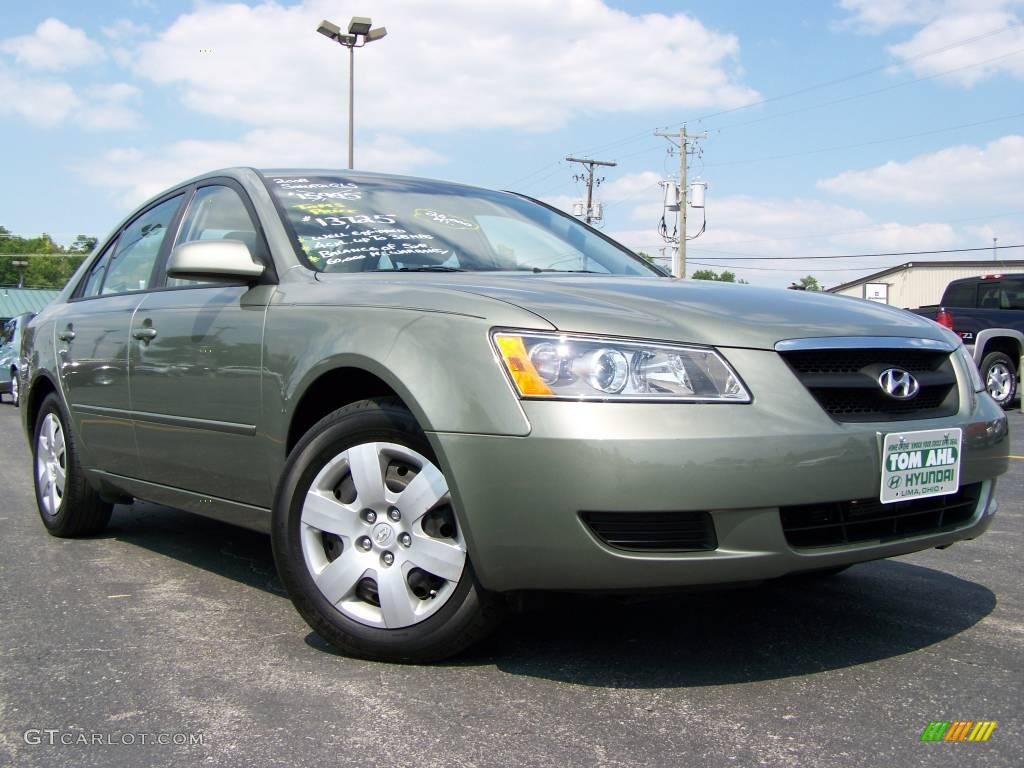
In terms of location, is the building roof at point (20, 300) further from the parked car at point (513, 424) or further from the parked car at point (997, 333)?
the parked car at point (513, 424)

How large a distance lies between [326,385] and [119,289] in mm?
1967

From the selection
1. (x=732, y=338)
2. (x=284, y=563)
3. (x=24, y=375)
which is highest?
(x=732, y=338)

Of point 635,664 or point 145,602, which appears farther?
point 145,602

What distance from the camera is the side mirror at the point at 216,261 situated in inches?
132

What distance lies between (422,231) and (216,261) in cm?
76

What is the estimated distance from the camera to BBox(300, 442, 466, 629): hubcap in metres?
2.74

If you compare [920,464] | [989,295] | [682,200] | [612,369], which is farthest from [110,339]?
[682,200]

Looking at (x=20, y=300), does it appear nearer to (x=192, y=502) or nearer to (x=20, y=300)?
(x=20, y=300)

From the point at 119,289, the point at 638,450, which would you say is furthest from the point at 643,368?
the point at 119,289

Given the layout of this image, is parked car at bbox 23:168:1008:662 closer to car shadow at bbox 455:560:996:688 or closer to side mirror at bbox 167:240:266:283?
side mirror at bbox 167:240:266:283

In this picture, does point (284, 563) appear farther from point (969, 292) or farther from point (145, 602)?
point (969, 292)

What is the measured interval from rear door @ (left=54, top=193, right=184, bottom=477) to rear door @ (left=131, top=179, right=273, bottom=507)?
0.46ft

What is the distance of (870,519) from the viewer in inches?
107

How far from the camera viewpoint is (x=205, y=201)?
4.20m
